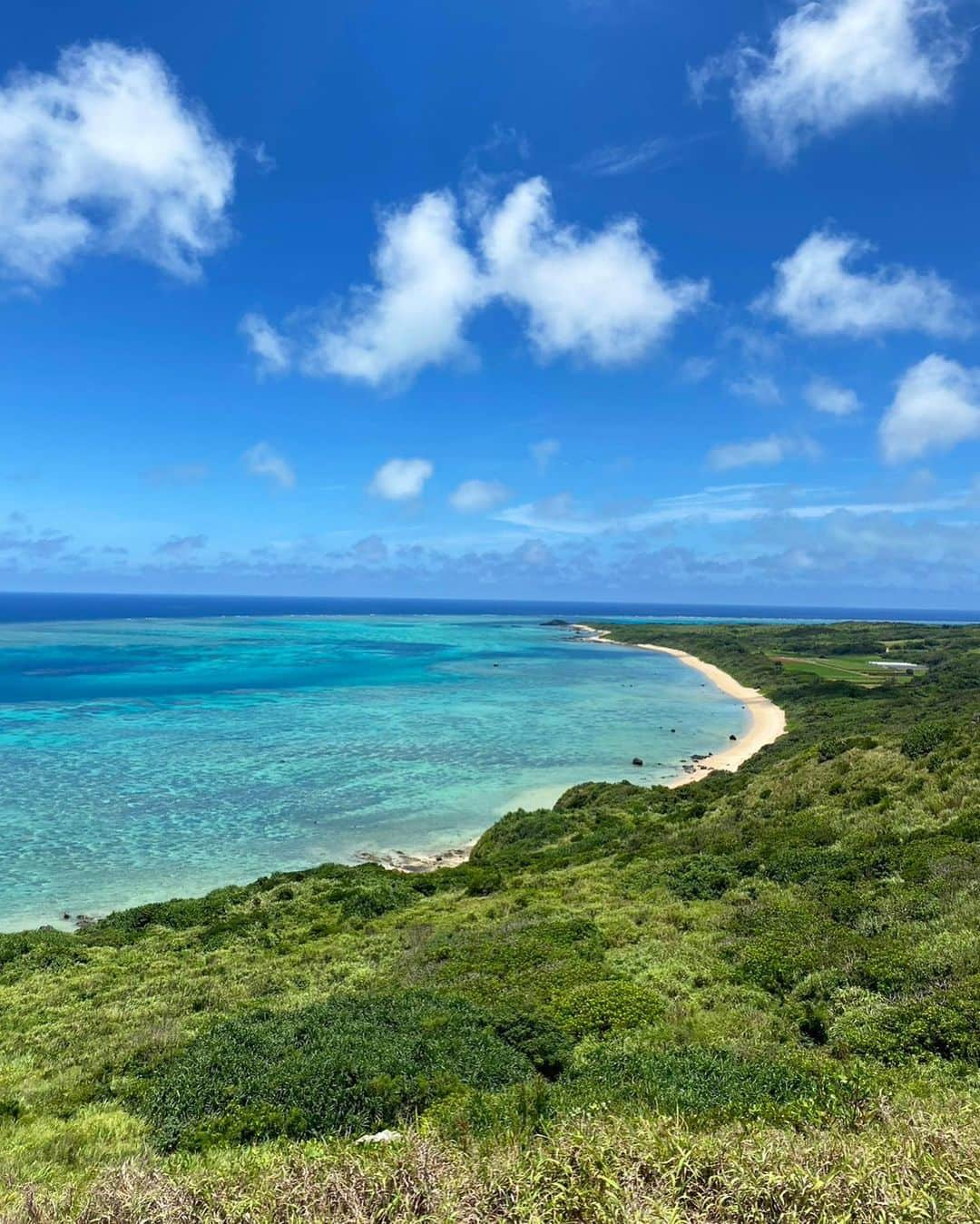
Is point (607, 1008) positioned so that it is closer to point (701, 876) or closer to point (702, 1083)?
point (702, 1083)

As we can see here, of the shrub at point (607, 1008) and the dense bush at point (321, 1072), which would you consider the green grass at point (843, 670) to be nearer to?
the shrub at point (607, 1008)

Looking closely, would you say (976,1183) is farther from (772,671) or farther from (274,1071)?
(772,671)

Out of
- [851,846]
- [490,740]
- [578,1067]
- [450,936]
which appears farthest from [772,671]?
[578,1067]

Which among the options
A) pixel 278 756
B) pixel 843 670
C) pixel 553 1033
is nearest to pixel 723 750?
pixel 278 756

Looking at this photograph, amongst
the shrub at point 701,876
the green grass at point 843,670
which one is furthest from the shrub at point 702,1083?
the green grass at point 843,670

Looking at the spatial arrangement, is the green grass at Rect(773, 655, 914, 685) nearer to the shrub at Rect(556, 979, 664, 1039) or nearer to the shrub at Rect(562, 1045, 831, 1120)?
the shrub at Rect(556, 979, 664, 1039)

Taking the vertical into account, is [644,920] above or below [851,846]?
below
